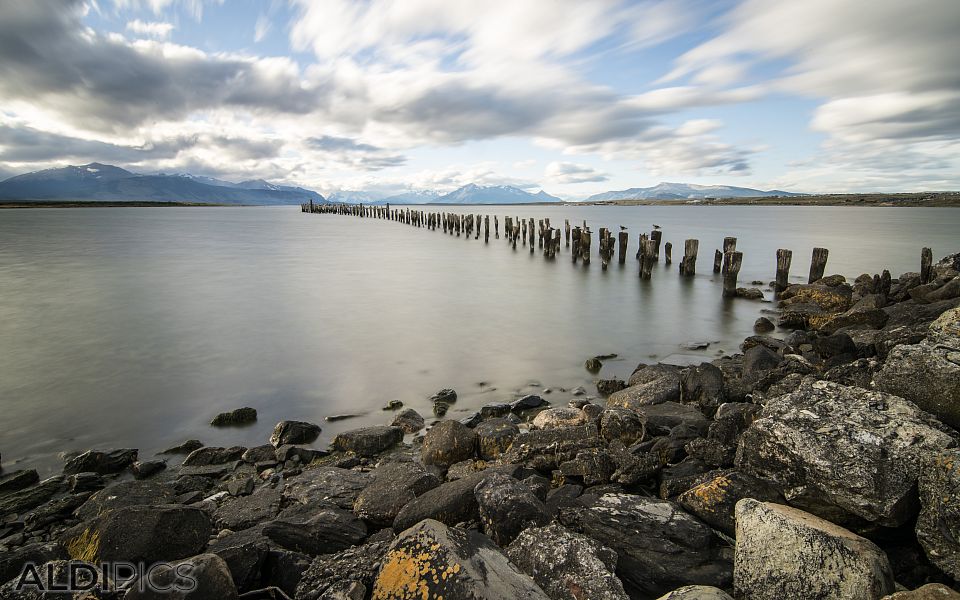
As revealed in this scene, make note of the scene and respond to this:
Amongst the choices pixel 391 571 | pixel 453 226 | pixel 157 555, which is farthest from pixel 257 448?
pixel 453 226

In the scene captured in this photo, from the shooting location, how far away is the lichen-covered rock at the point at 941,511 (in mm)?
2795

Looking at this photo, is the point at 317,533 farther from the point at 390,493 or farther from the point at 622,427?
the point at 622,427

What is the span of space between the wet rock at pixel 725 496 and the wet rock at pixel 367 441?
3694mm

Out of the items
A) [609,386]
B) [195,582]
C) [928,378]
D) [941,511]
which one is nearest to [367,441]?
[195,582]

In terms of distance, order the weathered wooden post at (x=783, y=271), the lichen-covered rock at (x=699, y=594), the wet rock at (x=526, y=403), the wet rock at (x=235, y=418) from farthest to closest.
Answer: the weathered wooden post at (x=783, y=271), the wet rock at (x=526, y=403), the wet rock at (x=235, y=418), the lichen-covered rock at (x=699, y=594)

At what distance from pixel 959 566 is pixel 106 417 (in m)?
9.41

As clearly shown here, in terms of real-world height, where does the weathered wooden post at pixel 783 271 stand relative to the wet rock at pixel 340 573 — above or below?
above

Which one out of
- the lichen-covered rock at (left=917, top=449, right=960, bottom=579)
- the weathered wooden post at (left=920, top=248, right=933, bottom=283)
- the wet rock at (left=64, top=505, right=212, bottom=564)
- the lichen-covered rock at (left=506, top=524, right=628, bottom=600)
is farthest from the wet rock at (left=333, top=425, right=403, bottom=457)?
the weathered wooden post at (left=920, top=248, right=933, bottom=283)

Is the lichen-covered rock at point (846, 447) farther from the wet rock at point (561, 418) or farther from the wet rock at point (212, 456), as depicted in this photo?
the wet rock at point (212, 456)

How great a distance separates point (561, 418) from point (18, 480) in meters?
6.28

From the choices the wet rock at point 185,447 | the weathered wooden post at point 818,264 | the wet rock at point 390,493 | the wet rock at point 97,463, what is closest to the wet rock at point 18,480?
the wet rock at point 97,463

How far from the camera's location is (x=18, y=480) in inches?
207

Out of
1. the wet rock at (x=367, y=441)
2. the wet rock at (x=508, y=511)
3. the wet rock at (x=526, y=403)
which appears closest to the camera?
the wet rock at (x=508, y=511)

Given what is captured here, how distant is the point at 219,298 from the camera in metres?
15.8
